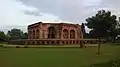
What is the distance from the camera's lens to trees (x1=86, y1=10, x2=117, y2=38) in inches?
2303

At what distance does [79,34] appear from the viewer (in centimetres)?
4850

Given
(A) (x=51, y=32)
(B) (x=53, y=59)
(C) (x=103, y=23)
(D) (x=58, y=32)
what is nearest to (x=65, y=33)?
(D) (x=58, y=32)

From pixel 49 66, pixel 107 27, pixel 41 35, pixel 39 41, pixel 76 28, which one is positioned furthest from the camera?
pixel 107 27

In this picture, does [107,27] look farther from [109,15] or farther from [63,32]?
[63,32]

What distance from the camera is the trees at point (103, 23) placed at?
5850 cm

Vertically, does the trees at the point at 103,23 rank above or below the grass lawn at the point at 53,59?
above

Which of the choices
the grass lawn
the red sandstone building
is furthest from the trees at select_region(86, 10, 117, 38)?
the grass lawn

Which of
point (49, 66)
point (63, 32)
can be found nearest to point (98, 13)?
point (63, 32)

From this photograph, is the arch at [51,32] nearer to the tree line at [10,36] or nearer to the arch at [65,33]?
the arch at [65,33]

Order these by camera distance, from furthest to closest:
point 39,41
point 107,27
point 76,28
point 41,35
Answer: point 107,27, point 76,28, point 41,35, point 39,41

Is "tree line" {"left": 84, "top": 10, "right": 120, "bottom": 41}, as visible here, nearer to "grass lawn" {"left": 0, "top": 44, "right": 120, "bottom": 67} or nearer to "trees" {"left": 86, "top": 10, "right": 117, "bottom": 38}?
"trees" {"left": 86, "top": 10, "right": 117, "bottom": 38}

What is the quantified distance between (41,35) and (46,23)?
8.84 ft

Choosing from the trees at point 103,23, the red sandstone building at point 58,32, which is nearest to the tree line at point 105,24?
the trees at point 103,23

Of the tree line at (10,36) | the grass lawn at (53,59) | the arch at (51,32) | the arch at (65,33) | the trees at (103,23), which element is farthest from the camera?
the trees at (103,23)
